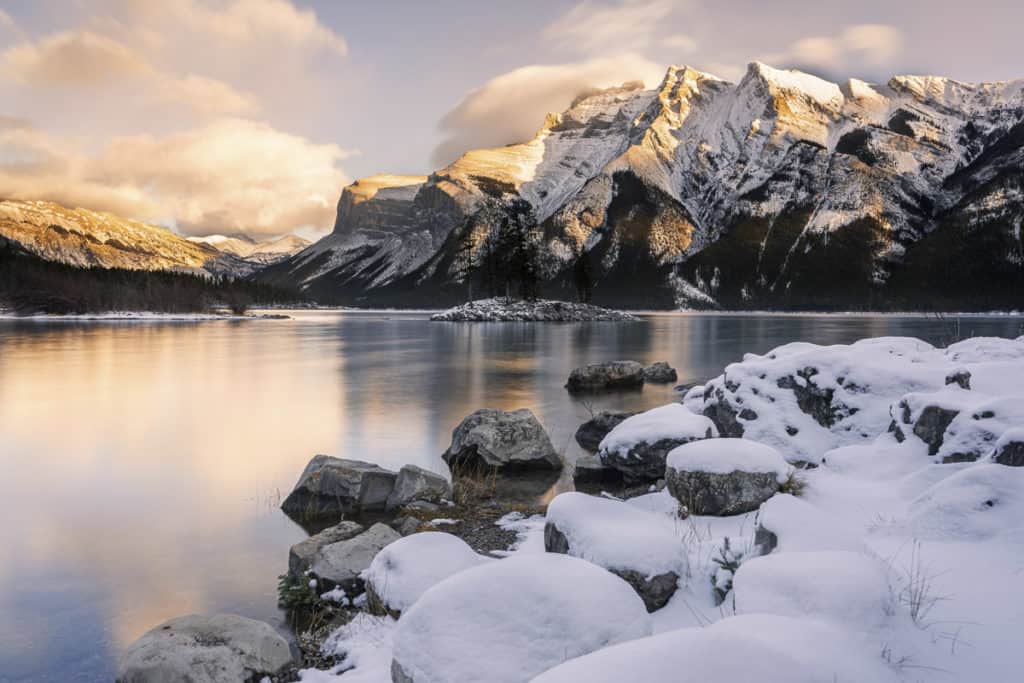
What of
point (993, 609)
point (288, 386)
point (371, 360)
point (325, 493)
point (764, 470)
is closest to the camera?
point (993, 609)

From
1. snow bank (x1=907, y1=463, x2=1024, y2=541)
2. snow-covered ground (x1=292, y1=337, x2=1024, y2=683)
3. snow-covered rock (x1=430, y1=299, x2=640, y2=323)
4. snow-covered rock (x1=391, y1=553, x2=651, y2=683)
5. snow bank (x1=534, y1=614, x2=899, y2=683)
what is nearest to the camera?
snow bank (x1=534, y1=614, x2=899, y2=683)

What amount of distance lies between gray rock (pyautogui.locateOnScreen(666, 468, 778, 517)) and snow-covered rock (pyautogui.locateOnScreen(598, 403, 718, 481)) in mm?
3973

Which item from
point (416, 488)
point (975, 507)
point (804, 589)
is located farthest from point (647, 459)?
point (804, 589)

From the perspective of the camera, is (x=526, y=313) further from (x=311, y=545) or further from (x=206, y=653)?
(x=206, y=653)

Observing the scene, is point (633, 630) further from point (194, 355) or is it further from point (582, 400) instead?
point (194, 355)

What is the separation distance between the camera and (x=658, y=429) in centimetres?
1348

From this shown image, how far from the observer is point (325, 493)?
1217 cm

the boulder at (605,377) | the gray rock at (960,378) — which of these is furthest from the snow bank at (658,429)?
the boulder at (605,377)

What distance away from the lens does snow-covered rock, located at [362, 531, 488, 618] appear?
684 centimetres

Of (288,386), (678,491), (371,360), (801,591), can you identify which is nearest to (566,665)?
(801,591)

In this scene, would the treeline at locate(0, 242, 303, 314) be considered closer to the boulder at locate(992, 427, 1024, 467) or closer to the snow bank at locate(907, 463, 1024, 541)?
the snow bank at locate(907, 463, 1024, 541)

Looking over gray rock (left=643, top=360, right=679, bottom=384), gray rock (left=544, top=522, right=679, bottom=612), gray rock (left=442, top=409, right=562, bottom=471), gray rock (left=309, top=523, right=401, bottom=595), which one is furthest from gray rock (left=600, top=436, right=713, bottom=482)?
gray rock (left=643, top=360, right=679, bottom=384)

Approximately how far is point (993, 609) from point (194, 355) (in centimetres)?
5115

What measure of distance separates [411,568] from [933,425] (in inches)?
346
